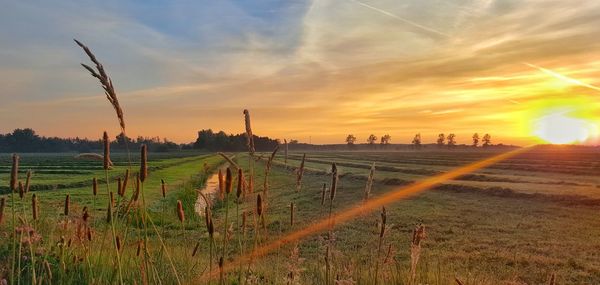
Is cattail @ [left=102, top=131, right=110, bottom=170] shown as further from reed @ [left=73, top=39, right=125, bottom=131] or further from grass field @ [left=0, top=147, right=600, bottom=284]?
grass field @ [left=0, top=147, right=600, bottom=284]

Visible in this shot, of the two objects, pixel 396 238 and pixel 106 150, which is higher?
pixel 106 150

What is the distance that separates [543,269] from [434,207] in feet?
39.8

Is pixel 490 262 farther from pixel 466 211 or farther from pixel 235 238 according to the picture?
pixel 466 211

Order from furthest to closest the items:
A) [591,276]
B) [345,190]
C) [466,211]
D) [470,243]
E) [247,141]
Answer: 1. [345,190]
2. [466,211]
3. [470,243]
4. [591,276]
5. [247,141]

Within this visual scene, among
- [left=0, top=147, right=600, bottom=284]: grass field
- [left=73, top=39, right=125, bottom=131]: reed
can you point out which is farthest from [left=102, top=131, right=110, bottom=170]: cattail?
[left=0, top=147, right=600, bottom=284]: grass field

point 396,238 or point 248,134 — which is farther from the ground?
point 248,134

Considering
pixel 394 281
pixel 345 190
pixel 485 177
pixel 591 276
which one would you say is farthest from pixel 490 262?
pixel 485 177

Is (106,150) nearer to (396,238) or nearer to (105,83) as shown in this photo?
(105,83)

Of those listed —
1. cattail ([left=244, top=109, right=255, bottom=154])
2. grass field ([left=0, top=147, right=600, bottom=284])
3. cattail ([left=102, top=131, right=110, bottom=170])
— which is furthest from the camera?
grass field ([left=0, top=147, right=600, bottom=284])

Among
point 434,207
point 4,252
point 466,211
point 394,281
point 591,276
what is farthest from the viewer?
point 434,207

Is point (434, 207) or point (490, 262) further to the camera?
point (434, 207)

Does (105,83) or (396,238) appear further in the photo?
(396,238)

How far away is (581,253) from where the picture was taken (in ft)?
46.0

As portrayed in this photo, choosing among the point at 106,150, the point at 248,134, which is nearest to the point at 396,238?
the point at 248,134
